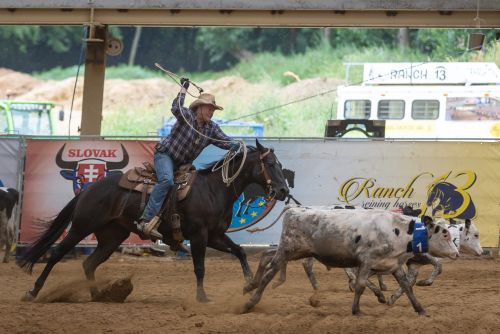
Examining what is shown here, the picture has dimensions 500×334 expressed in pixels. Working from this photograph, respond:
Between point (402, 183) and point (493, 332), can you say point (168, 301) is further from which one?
point (402, 183)

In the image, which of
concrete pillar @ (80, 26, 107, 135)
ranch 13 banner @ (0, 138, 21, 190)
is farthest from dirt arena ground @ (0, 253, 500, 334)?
concrete pillar @ (80, 26, 107, 135)

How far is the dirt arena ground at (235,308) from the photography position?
389 inches

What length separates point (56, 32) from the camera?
53281 millimetres

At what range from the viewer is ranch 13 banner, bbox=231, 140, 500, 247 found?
17312mm

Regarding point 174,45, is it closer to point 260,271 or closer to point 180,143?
point 180,143

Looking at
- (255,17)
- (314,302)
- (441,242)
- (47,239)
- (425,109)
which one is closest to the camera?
(441,242)

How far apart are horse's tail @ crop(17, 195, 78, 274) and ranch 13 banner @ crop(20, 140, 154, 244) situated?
479 centimetres

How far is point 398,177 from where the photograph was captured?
1736 cm

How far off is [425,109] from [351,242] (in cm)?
1765

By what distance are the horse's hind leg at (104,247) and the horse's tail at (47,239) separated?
44 cm

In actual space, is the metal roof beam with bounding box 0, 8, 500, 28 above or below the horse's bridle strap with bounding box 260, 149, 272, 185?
above

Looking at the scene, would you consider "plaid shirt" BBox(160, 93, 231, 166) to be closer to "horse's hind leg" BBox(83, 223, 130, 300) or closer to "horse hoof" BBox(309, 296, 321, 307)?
"horse's hind leg" BBox(83, 223, 130, 300)

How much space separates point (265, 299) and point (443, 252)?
211 cm

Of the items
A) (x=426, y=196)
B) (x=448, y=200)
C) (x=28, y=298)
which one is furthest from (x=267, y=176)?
(x=448, y=200)
